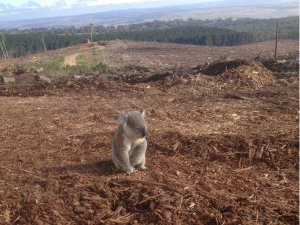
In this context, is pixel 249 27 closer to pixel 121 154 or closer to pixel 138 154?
pixel 138 154

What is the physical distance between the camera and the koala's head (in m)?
5.04

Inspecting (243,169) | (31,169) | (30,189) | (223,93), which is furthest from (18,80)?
(243,169)

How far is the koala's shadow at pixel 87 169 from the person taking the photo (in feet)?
18.8

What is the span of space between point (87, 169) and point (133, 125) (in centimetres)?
143

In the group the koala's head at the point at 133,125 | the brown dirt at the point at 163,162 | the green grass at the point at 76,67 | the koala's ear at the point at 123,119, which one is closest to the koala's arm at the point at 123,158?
the brown dirt at the point at 163,162

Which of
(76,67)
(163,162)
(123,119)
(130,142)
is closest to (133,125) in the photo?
(123,119)

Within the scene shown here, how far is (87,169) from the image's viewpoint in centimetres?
584

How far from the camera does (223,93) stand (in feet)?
39.9

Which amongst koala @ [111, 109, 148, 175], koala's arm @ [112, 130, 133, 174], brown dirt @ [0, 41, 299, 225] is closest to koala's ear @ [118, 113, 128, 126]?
koala @ [111, 109, 148, 175]

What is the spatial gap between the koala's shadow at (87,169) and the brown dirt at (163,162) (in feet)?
0.06

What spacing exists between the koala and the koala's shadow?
12.1 inches

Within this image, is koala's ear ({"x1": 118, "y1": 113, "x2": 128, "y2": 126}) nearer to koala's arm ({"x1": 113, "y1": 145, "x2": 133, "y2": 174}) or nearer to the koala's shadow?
koala's arm ({"x1": 113, "y1": 145, "x2": 133, "y2": 174})

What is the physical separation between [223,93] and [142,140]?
7426 millimetres

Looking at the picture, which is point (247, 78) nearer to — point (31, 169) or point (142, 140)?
point (142, 140)
